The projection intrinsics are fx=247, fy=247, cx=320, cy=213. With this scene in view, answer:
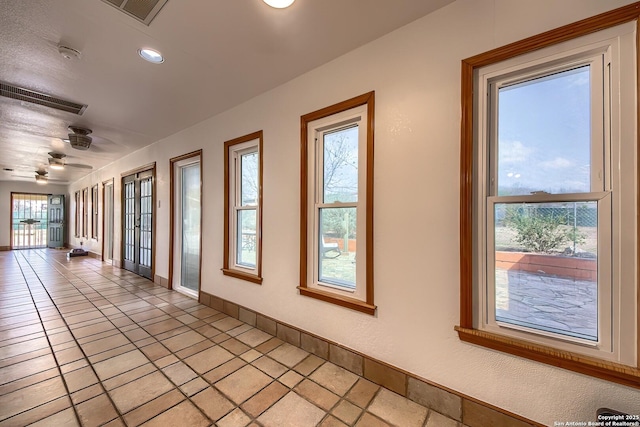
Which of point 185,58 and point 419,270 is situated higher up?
point 185,58

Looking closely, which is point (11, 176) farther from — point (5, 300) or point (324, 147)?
point (324, 147)

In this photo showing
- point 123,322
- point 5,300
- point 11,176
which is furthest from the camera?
point 11,176

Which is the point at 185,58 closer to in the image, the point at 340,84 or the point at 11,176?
the point at 340,84

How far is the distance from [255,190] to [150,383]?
1930 millimetres

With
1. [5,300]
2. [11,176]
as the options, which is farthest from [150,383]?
[11,176]

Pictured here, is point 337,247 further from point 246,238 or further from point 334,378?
point 246,238

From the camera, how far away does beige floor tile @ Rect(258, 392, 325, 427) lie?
4.81 feet

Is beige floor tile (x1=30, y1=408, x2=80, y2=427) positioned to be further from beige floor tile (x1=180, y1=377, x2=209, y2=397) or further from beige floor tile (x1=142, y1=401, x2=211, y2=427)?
beige floor tile (x1=180, y1=377, x2=209, y2=397)

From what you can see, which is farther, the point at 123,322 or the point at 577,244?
the point at 123,322

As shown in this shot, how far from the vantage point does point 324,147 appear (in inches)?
90.3

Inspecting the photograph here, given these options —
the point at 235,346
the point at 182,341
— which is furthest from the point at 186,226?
the point at 235,346

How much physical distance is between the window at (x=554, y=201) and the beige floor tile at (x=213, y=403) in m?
1.55

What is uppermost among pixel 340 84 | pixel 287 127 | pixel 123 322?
pixel 340 84

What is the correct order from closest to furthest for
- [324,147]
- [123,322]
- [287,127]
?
[324,147] → [287,127] → [123,322]
